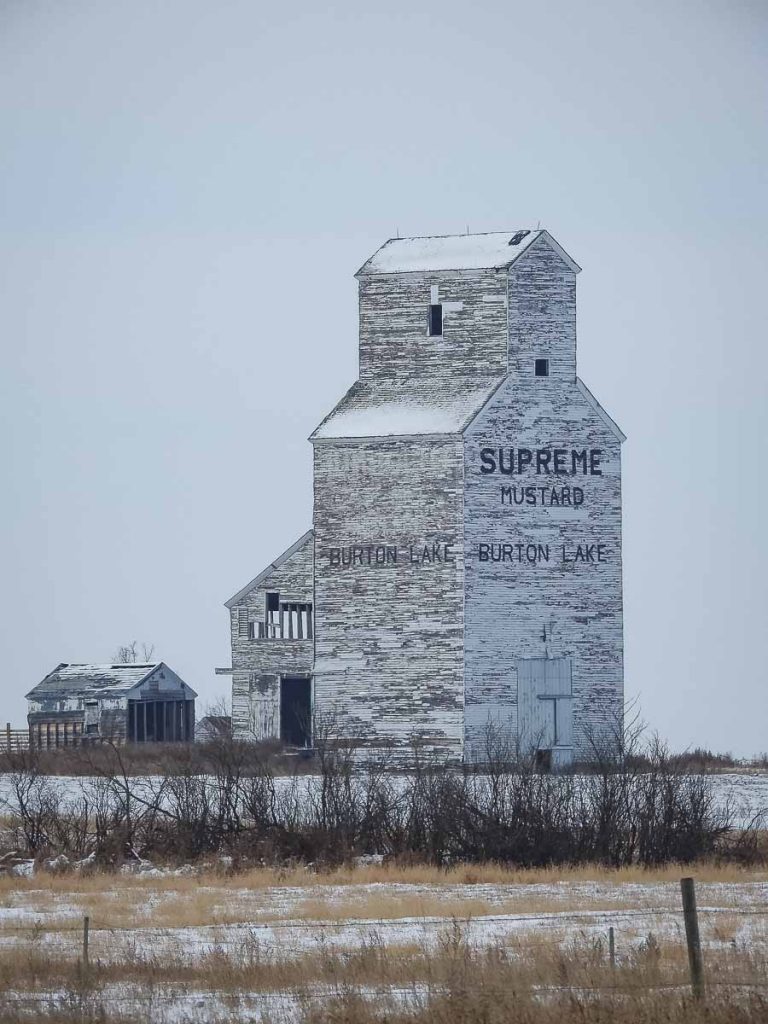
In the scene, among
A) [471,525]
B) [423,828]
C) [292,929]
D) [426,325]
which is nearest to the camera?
[292,929]

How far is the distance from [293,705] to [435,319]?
1048 cm

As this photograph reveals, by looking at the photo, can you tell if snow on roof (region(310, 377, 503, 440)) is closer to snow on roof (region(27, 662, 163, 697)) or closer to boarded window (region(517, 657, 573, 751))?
boarded window (region(517, 657, 573, 751))

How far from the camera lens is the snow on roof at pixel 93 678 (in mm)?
67750

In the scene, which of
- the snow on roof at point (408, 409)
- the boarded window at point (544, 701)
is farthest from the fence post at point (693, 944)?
the snow on roof at point (408, 409)

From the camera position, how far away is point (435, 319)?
54875 mm

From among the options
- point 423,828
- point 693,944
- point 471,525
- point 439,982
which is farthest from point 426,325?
point 693,944

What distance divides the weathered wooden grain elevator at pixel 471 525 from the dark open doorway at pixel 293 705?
133cm

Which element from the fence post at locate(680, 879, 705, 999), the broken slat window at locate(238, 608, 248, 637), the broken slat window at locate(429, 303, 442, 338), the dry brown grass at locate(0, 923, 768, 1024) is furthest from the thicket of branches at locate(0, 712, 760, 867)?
the broken slat window at locate(238, 608, 248, 637)

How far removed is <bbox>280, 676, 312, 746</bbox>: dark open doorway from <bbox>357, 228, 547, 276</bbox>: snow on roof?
10555mm

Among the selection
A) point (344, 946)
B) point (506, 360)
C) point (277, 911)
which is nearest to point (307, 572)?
point (506, 360)

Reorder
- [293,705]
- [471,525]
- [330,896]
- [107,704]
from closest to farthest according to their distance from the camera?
[330,896] → [471,525] → [293,705] → [107,704]

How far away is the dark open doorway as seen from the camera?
5634 centimetres

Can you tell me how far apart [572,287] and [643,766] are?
16.6 metres

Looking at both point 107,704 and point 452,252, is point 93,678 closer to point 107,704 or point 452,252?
point 107,704
